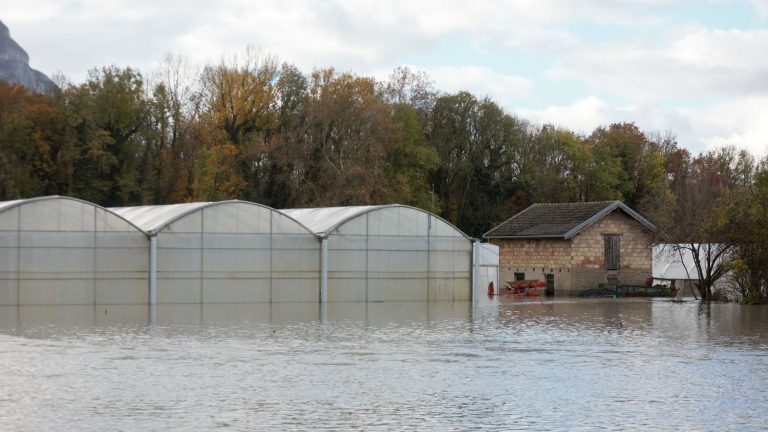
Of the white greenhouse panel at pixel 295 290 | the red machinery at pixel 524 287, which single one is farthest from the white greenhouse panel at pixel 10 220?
the red machinery at pixel 524 287

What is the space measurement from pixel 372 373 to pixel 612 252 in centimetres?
4565

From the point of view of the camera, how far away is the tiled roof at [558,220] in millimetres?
64688

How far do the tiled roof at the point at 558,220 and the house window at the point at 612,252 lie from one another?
1534 mm

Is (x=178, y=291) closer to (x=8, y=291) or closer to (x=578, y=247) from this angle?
(x=8, y=291)

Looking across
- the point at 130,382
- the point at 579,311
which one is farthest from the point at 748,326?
the point at 130,382

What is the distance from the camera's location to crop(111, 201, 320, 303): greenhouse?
43000 millimetres

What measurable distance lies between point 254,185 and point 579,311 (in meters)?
34.1

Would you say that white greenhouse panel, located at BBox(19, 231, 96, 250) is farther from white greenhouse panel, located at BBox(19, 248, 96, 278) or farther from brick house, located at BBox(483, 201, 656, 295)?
brick house, located at BBox(483, 201, 656, 295)

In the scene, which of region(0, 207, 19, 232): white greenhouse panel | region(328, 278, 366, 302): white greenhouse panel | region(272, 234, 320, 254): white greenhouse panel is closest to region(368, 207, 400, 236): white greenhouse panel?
region(328, 278, 366, 302): white greenhouse panel

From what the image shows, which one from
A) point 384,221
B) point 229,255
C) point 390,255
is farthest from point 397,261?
point 229,255

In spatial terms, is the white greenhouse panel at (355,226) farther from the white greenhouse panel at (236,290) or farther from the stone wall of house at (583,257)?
the stone wall of house at (583,257)

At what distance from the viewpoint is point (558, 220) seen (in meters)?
66.7

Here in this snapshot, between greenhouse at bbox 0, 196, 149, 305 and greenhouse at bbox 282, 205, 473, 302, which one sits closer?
greenhouse at bbox 0, 196, 149, 305

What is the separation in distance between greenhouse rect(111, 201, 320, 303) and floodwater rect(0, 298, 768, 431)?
544cm
